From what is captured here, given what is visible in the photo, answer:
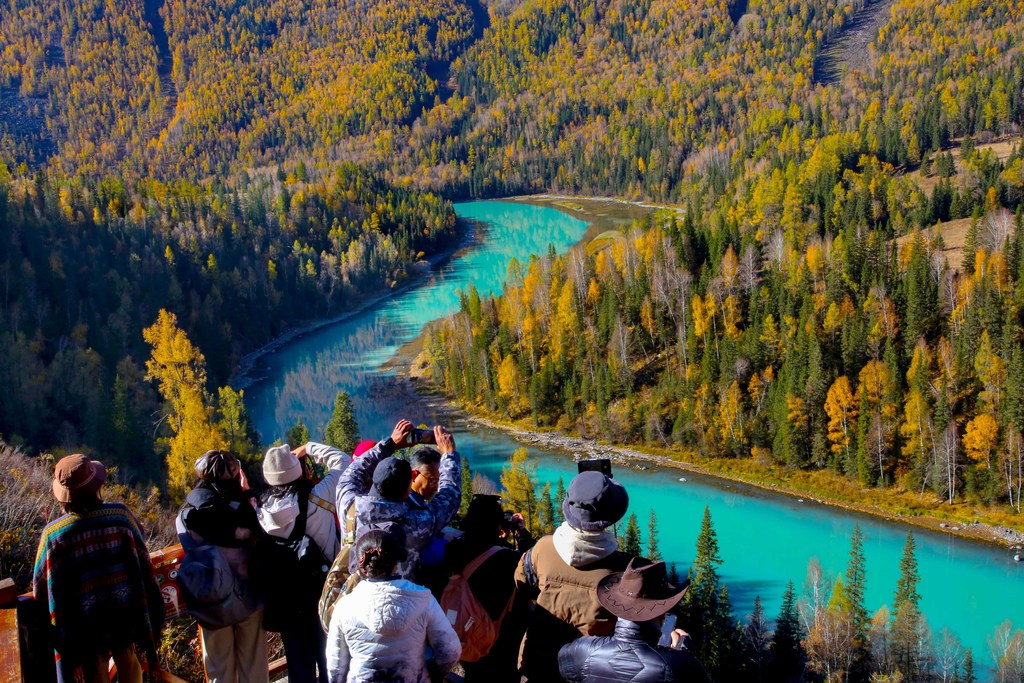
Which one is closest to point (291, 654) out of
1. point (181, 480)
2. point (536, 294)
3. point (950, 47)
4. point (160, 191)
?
point (181, 480)

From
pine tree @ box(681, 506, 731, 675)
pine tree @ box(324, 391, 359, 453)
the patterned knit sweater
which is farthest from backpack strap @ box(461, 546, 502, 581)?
pine tree @ box(324, 391, 359, 453)

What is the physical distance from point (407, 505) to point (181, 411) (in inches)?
1511

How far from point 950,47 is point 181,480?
461 feet

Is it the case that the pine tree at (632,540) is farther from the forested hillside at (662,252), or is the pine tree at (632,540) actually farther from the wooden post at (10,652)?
the wooden post at (10,652)

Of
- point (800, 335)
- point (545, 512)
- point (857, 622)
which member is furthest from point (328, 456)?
point (800, 335)

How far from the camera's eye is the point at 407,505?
473 cm

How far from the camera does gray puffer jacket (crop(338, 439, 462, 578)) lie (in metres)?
4.61

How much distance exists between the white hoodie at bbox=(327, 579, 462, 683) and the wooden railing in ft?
4.48

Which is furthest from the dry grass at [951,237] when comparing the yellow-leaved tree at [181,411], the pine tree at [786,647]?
the yellow-leaved tree at [181,411]

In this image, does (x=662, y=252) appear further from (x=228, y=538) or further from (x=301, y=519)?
(x=228, y=538)

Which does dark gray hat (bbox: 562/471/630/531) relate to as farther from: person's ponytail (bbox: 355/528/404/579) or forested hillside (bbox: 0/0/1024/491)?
forested hillside (bbox: 0/0/1024/491)

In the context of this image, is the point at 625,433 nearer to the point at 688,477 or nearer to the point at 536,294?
the point at 688,477

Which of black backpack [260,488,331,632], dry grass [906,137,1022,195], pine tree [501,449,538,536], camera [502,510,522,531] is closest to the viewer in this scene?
black backpack [260,488,331,632]

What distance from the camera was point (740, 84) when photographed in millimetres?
156375
